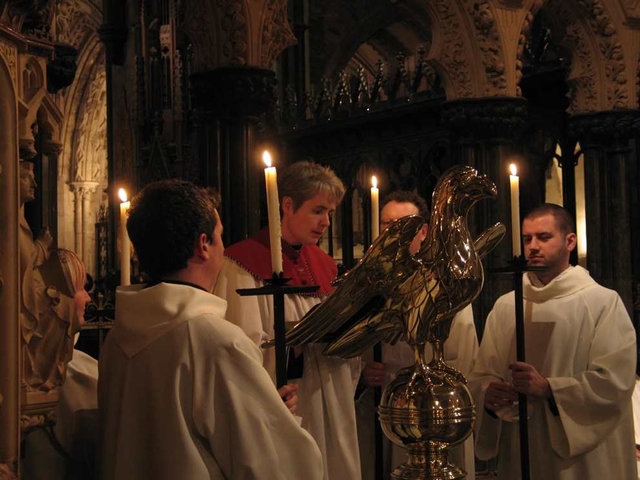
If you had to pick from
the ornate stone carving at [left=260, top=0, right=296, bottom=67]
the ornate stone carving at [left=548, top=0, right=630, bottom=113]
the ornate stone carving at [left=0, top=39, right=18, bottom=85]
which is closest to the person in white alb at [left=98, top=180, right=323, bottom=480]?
the ornate stone carving at [left=0, top=39, right=18, bottom=85]

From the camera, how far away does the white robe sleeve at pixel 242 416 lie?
2.18 metres

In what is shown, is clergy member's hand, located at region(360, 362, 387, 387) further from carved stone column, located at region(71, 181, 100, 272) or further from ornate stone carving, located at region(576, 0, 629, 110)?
carved stone column, located at region(71, 181, 100, 272)

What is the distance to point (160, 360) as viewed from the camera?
2271 millimetres

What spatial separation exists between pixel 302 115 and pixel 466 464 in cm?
567

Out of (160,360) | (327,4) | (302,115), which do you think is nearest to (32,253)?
(160,360)

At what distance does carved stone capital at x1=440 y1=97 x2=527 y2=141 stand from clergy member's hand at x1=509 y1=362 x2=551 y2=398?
2684 millimetres

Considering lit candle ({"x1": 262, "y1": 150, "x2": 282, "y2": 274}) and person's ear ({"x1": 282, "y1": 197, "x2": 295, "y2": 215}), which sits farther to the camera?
person's ear ({"x1": 282, "y1": 197, "x2": 295, "y2": 215})

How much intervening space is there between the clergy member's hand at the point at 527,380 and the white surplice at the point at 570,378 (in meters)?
0.13

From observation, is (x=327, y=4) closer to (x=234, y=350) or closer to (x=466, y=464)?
(x=466, y=464)

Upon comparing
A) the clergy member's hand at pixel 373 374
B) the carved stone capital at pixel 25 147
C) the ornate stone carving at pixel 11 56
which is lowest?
the clergy member's hand at pixel 373 374

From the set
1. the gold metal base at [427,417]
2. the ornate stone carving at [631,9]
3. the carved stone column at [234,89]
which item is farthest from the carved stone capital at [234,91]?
the ornate stone carving at [631,9]

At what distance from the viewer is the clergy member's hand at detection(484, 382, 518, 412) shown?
14.3 feet

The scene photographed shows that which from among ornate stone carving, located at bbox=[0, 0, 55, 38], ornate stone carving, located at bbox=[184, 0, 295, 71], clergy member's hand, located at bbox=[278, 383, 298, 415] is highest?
ornate stone carving, located at bbox=[184, 0, 295, 71]

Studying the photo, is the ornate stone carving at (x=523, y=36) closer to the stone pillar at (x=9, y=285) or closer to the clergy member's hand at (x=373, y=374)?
the clergy member's hand at (x=373, y=374)
